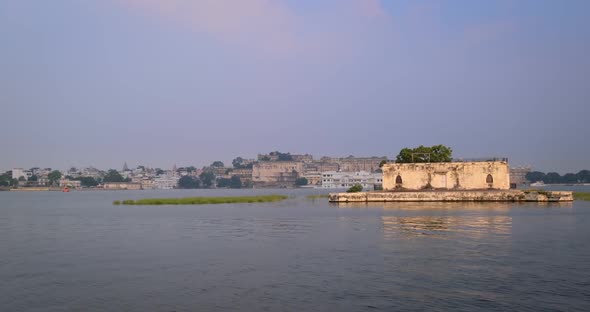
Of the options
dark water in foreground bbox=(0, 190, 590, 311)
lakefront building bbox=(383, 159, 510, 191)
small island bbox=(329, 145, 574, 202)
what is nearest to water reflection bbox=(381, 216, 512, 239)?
dark water in foreground bbox=(0, 190, 590, 311)

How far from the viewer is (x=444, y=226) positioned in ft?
96.6

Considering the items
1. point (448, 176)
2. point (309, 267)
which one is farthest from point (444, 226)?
point (448, 176)

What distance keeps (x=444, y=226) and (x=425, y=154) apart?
33141 mm

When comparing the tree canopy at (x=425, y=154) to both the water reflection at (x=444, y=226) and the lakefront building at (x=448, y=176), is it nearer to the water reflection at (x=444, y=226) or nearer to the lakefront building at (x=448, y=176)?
the lakefront building at (x=448, y=176)

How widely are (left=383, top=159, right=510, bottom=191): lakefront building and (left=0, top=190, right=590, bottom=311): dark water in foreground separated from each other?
67.4 feet

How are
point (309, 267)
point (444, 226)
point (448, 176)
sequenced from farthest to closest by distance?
1. point (448, 176)
2. point (444, 226)
3. point (309, 267)

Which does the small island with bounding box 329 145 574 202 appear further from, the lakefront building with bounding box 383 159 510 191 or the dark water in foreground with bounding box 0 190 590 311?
the dark water in foreground with bounding box 0 190 590 311

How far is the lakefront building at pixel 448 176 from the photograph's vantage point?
172 ft

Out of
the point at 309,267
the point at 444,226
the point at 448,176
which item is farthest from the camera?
the point at 448,176

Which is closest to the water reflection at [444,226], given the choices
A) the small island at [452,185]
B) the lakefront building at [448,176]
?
the small island at [452,185]

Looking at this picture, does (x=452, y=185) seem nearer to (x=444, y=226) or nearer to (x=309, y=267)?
(x=444, y=226)

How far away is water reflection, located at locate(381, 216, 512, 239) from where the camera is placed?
86.0 ft

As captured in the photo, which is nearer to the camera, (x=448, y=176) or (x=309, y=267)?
(x=309, y=267)

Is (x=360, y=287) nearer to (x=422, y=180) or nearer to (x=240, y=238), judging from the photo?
(x=240, y=238)
